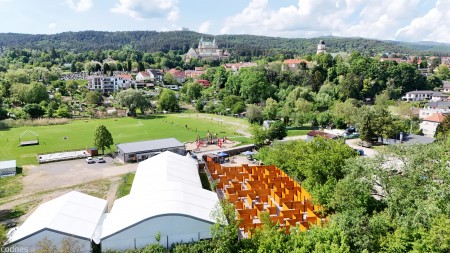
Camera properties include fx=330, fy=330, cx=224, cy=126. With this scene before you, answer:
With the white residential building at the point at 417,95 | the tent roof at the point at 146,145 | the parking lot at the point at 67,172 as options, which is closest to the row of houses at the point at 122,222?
the parking lot at the point at 67,172

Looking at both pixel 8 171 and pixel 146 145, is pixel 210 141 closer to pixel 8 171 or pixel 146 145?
pixel 146 145

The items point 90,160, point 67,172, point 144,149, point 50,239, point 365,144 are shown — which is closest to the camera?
point 50,239

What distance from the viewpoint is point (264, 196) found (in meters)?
23.7

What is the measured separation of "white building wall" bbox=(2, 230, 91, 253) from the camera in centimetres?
1587

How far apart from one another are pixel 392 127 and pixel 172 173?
27.4 meters

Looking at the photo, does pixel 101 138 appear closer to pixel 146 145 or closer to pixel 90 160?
pixel 90 160

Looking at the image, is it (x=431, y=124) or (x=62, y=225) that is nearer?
(x=62, y=225)

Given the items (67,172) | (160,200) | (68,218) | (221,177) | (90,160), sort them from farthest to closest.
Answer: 1. (90,160)
2. (67,172)
3. (221,177)
4. (160,200)
5. (68,218)

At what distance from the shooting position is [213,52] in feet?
547

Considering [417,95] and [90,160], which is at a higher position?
[417,95]

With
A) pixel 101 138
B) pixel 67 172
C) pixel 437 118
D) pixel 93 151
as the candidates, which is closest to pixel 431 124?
pixel 437 118

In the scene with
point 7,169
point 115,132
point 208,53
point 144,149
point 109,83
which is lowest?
point 7,169

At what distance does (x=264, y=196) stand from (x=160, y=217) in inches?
358

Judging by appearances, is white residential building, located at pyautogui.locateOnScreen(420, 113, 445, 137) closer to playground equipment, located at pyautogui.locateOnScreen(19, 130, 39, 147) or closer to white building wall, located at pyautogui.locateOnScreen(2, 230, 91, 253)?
white building wall, located at pyautogui.locateOnScreen(2, 230, 91, 253)
